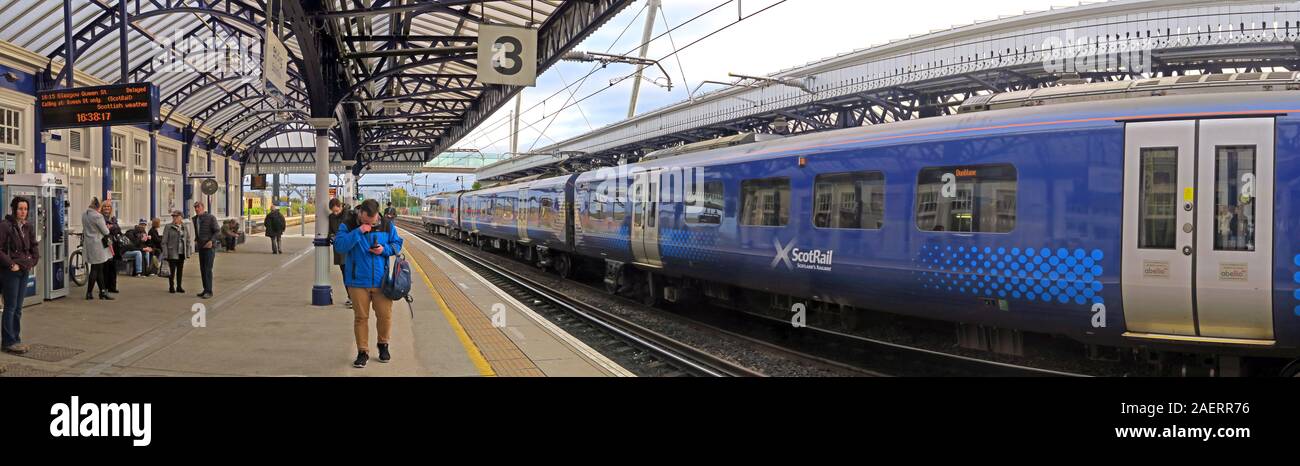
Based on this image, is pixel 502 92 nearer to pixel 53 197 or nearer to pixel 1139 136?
pixel 53 197

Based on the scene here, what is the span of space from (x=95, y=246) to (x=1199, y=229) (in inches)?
499

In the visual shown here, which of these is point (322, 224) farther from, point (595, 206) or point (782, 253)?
point (782, 253)

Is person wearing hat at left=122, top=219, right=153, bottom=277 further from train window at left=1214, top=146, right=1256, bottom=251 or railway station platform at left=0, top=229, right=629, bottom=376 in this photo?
train window at left=1214, top=146, right=1256, bottom=251

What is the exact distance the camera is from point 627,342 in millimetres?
9297

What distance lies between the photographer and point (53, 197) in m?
9.96

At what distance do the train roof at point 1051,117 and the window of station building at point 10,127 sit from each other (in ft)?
50.5

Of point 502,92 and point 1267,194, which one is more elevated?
point 502,92

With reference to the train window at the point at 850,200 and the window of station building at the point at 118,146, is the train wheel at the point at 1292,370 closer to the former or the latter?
the train window at the point at 850,200

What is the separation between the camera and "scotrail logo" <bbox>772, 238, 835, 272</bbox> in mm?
7941

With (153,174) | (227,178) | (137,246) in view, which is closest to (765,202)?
(137,246)

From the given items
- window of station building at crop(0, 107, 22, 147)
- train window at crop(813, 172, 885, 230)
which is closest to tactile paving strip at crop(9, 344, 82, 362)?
Answer: train window at crop(813, 172, 885, 230)
